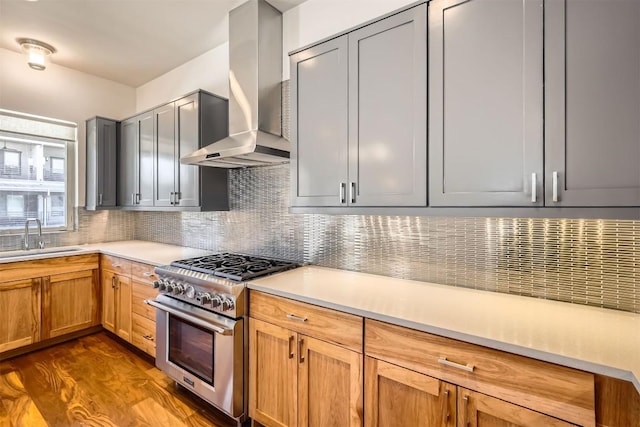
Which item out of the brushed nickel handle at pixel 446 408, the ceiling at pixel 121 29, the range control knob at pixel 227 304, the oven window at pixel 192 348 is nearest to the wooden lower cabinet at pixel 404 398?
the brushed nickel handle at pixel 446 408

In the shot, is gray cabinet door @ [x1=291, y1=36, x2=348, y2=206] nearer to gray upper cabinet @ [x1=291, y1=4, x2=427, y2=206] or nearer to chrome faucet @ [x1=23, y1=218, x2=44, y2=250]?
gray upper cabinet @ [x1=291, y1=4, x2=427, y2=206]

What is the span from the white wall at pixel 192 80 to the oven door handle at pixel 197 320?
1.89 m

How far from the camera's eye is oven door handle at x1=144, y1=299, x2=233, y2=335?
73.0 inches

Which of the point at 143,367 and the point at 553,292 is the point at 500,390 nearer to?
the point at 553,292

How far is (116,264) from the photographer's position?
296 cm

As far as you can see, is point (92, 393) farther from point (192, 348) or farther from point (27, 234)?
point (27, 234)

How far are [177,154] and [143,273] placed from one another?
1070 millimetres

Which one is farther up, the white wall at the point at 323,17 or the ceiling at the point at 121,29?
the ceiling at the point at 121,29

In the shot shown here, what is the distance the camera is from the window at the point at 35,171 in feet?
10.2

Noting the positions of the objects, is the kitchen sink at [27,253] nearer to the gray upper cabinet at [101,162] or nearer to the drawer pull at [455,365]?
the gray upper cabinet at [101,162]

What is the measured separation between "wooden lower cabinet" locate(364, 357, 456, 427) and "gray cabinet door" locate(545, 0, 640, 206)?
86 centimetres

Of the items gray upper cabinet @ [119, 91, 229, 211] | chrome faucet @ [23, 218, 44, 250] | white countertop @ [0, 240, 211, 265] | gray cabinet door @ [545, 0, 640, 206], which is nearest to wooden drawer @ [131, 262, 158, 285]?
white countertop @ [0, 240, 211, 265]

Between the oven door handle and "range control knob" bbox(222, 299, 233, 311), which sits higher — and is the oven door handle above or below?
below

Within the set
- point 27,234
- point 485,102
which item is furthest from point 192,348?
point 27,234
